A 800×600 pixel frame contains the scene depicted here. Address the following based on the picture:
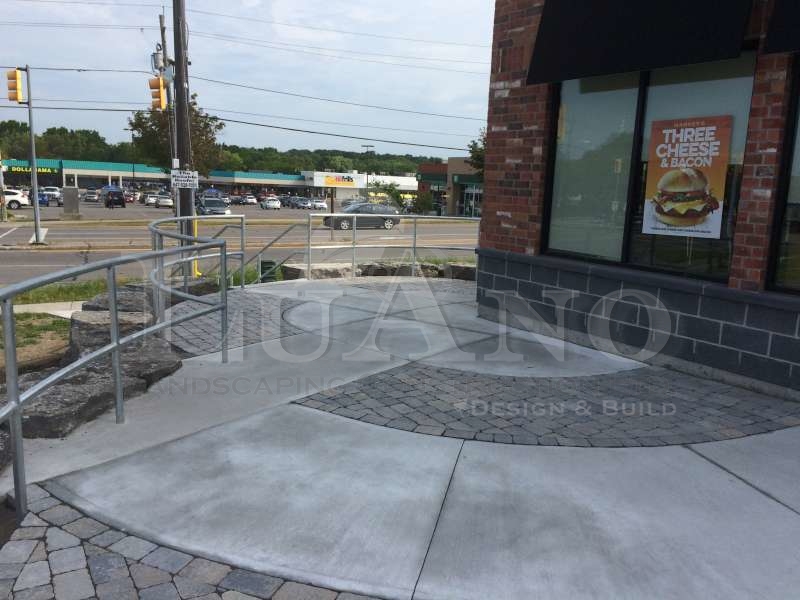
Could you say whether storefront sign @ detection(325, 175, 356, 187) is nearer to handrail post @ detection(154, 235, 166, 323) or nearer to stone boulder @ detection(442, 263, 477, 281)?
stone boulder @ detection(442, 263, 477, 281)

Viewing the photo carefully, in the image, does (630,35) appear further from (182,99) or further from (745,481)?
(182,99)

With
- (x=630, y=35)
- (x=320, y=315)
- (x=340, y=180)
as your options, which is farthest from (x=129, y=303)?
(x=340, y=180)

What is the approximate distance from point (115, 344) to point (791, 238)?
18.1 ft

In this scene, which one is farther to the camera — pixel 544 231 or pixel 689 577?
pixel 544 231

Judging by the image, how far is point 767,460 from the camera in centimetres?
416

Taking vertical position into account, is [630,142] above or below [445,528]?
above

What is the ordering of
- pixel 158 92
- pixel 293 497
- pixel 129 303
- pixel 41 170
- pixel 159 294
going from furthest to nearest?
pixel 41 170
pixel 158 92
pixel 129 303
pixel 159 294
pixel 293 497

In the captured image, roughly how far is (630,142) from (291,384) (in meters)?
4.32

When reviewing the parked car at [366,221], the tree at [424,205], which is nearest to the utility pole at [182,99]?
the parked car at [366,221]

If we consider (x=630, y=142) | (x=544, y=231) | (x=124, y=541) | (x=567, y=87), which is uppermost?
(x=567, y=87)

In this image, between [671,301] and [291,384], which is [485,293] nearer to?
[671,301]

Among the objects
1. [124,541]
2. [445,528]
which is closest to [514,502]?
[445,528]

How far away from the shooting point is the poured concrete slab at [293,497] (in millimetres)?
2994

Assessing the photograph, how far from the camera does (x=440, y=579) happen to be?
2869mm
